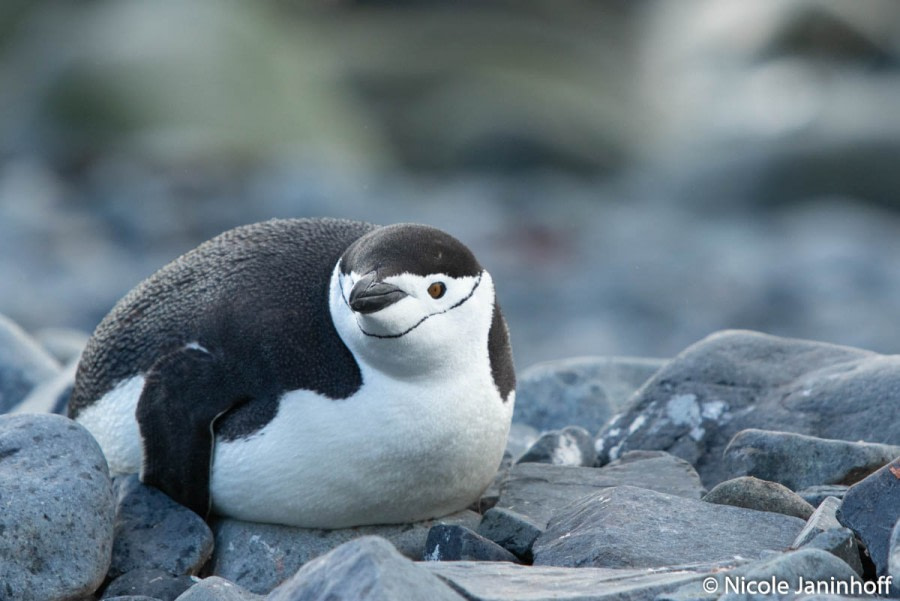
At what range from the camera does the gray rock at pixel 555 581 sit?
3.71 metres

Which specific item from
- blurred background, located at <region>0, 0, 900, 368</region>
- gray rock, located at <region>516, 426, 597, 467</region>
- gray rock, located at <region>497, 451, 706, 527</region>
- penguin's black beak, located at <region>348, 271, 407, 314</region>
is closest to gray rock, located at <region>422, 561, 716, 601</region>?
penguin's black beak, located at <region>348, 271, 407, 314</region>

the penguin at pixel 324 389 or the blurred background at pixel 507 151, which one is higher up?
the penguin at pixel 324 389

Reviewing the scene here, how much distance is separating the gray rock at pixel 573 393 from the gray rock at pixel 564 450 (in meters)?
1.09

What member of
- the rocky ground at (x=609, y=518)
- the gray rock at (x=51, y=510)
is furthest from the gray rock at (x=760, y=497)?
the gray rock at (x=51, y=510)

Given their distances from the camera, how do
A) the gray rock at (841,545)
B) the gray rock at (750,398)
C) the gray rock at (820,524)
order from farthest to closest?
1. the gray rock at (750,398)
2. the gray rock at (820,524)
3. the gray rock at (841,545)

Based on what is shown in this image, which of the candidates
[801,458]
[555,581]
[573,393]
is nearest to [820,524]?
[555,581]

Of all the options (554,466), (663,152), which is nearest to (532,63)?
(663,152)

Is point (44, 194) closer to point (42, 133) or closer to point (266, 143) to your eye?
point (42, 133)

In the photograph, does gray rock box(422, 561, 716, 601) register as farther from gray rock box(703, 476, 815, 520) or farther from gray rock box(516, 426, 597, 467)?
gray rock box(516, 426, 597, 467)

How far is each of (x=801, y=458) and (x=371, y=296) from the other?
6.03 ft

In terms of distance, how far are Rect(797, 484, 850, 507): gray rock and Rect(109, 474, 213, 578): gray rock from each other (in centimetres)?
219

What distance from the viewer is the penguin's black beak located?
4.49 m

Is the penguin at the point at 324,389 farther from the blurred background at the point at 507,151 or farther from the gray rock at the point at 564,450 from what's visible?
the blurred background at the point at 507,151

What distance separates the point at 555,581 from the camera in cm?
394
